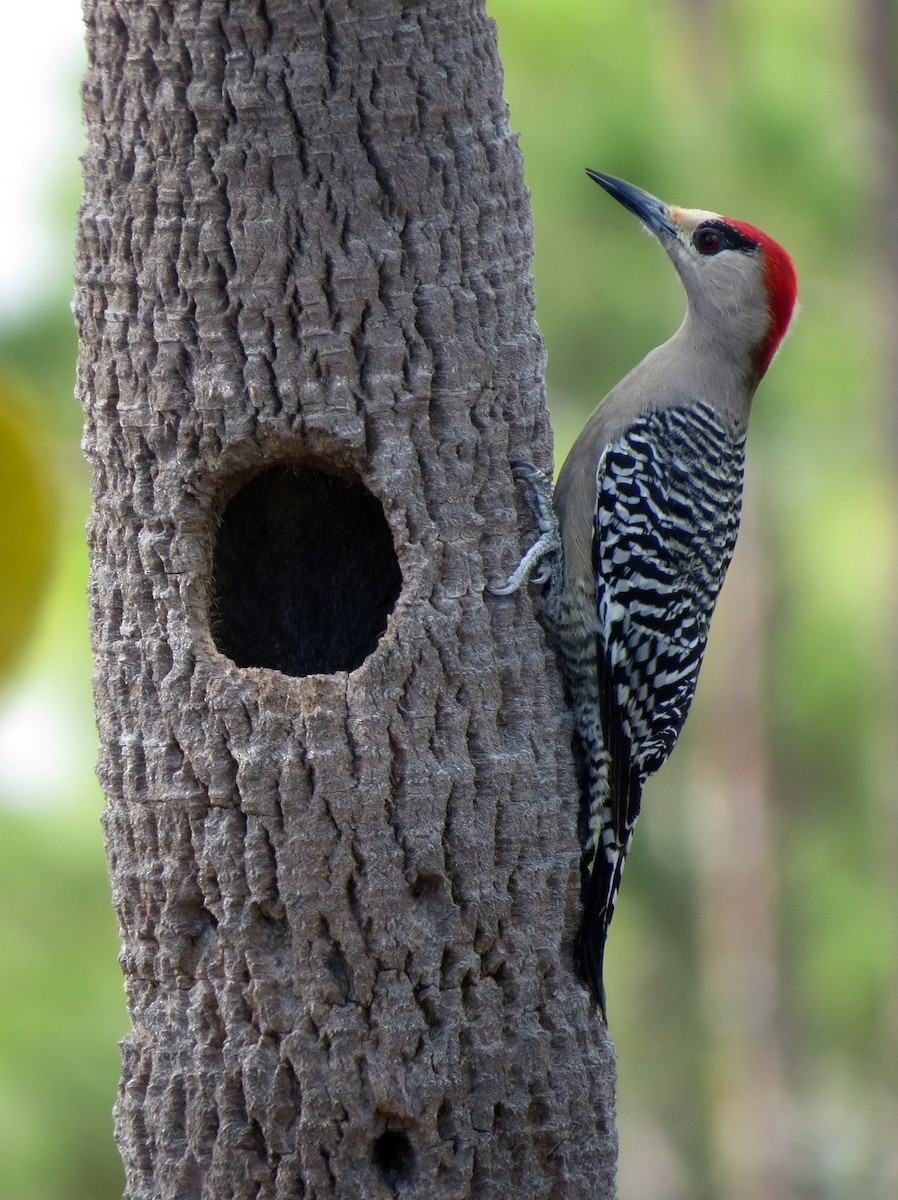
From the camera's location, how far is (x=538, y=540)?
3.78 metres

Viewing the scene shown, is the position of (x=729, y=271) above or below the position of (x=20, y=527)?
above

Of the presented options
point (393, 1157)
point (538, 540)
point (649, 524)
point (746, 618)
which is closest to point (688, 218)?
point (649, 524)

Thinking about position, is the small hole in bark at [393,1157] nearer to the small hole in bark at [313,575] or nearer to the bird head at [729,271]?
the small hole in bark at [313,575]

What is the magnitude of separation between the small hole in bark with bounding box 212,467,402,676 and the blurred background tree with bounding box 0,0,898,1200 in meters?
6.10

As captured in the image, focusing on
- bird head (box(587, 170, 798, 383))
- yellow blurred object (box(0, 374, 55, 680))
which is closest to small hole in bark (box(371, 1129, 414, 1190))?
yellow blurred object (box(0, 374, 55, 680))

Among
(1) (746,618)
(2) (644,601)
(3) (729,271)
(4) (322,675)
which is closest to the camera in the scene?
(4) (322,675)

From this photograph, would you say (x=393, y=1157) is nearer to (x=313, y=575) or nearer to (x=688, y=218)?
(x=313, y=575)

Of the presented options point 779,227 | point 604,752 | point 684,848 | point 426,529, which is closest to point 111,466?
point 426,529

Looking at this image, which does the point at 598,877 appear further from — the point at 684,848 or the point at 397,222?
the point at 684,848

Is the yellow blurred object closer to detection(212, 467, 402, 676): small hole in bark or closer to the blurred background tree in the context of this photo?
detection(212, 467, 402, 676): small hole in bark

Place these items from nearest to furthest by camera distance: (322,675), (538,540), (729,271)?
1. (322,675)
2. (538,540)
3. (729,271)

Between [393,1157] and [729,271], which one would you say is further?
[729,271]

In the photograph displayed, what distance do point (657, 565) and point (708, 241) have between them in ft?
3.69

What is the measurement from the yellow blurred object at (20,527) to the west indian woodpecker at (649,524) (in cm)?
132
